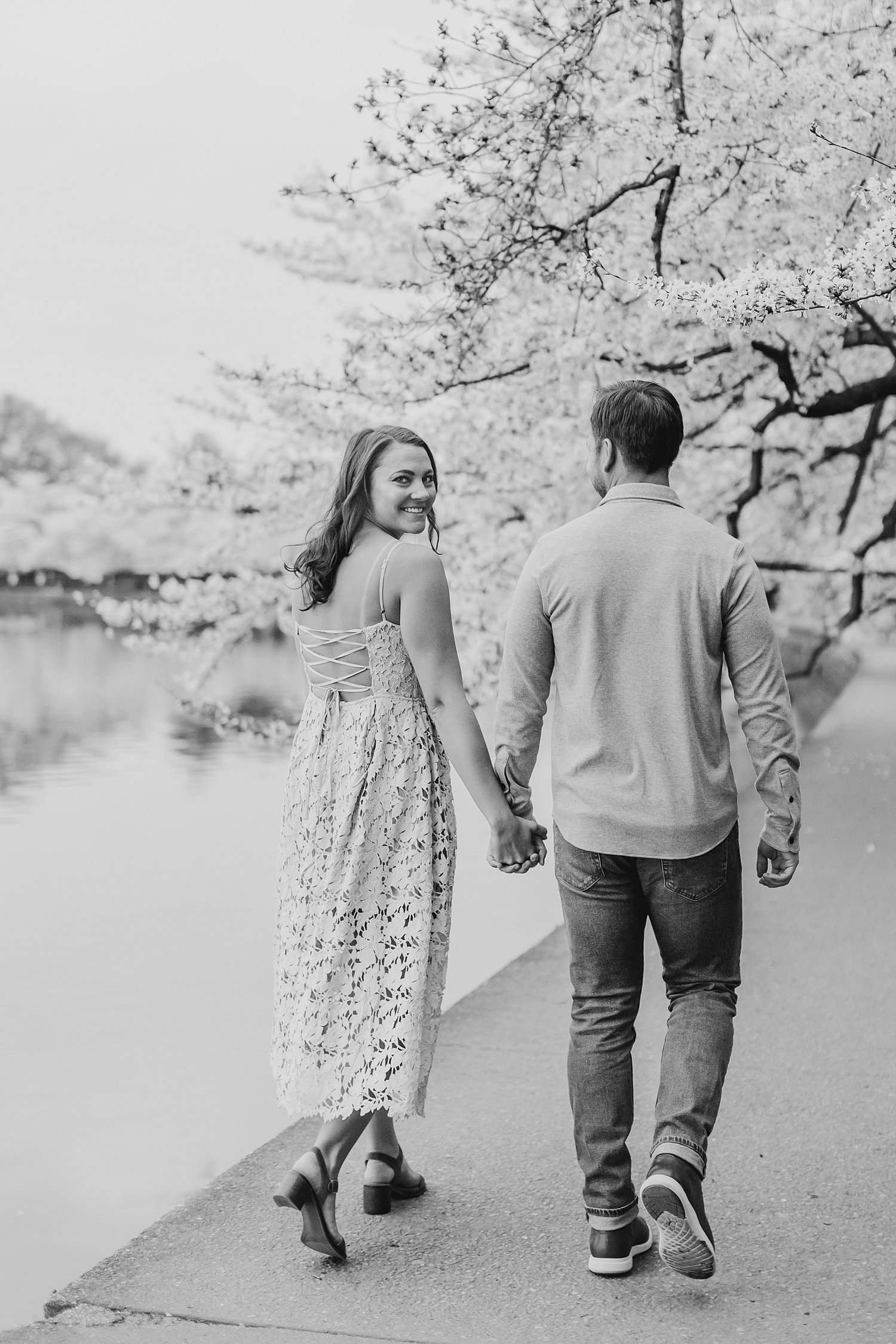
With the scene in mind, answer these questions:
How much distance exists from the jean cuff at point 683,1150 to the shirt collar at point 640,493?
52.7 inches

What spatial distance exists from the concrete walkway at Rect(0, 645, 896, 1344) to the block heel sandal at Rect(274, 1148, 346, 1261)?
54mm

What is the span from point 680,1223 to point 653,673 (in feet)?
3.61

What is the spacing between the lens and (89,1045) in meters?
6.81

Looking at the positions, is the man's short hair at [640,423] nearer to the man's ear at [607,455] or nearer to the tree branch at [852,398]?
the man's ear at [607,455]

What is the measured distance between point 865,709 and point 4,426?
5825 cm

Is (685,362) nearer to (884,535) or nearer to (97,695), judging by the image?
(884,535)

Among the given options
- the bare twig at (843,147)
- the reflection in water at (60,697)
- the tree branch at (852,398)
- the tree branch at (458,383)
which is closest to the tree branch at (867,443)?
the tree branch at (852,398)

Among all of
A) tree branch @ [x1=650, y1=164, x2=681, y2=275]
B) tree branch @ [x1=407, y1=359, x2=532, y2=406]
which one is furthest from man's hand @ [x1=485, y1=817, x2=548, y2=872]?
tree branch @ [x1=407, y1=359, x2=532, y2=406]

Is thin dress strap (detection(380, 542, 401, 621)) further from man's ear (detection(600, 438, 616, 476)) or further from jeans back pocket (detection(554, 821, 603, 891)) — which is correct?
jeans back pocket (detection(554, 821, 603, 891))

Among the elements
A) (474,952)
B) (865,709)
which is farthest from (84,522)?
(474,952)

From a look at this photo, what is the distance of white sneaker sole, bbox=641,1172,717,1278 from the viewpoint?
9.18ft

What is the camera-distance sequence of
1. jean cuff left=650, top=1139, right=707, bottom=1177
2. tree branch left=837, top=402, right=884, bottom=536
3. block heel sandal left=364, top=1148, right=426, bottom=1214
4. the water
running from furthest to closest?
tree branch left=837, top=402, right=884, bottom=536 < the water < block heel sandal left=364, top=1148, right=426, bottom=1214 < jean cuff left=650, top=1139, right=707, bottom=1177

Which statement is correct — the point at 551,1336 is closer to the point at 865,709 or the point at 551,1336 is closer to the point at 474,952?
the point at 474,952

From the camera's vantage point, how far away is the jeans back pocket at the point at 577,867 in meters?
3.05
